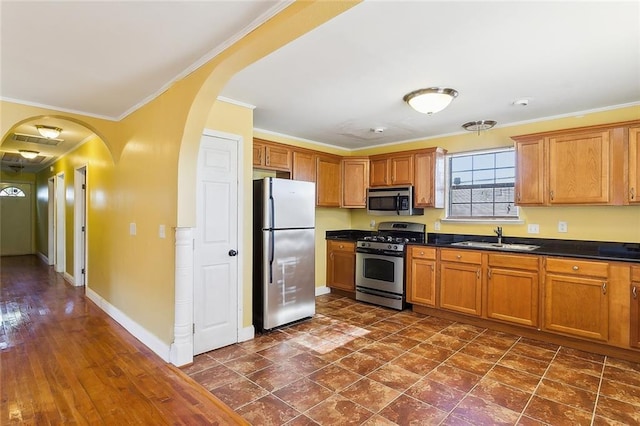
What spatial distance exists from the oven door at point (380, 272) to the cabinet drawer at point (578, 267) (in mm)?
1660

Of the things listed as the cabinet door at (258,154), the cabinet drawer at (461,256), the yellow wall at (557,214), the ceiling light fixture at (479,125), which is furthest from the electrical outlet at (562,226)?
the cabinet door at (258,154)

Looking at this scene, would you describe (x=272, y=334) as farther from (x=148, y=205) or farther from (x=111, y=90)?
(x=111, y=90)

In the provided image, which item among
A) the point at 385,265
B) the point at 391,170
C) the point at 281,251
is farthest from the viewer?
the point at 391,170

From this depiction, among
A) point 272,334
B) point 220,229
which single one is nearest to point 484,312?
point 272,334

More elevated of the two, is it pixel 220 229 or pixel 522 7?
pixel 522 7

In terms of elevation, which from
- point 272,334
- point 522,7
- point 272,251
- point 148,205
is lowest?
point 272,334

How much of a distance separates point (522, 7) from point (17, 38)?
3.07m

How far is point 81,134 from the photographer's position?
16.2ft

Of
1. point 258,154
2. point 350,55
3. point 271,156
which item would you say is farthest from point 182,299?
point 350,55

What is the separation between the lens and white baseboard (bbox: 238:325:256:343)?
338cm

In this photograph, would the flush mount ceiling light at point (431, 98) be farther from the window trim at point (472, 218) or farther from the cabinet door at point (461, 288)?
the cabinet door at point (461, 288)

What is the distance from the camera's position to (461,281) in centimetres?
398

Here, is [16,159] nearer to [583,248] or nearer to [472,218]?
[472,218]

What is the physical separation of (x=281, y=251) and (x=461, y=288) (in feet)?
7.05
